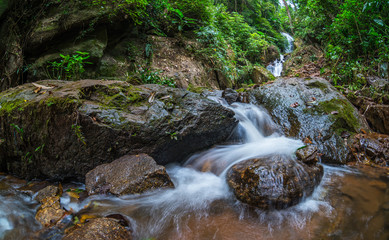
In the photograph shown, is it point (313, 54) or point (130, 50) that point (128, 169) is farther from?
point (313, 54)

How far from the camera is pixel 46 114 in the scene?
9.45 ft

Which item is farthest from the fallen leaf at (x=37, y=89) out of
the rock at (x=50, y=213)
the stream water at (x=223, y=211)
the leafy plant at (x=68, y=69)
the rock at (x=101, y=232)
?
the rock at (x=101, y=232)

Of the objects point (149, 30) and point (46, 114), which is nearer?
point (46, 114)

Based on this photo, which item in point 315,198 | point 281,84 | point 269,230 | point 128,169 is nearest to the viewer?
point 269,230

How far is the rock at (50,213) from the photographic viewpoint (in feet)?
6.77

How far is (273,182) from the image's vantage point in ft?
8.05

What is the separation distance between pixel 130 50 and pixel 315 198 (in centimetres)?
636

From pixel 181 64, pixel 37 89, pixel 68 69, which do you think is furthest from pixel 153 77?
pixel 37 89

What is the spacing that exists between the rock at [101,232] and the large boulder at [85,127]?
1253 mm

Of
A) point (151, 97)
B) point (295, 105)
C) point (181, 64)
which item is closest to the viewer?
point (151, 97)

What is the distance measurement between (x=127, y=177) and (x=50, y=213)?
91 cm

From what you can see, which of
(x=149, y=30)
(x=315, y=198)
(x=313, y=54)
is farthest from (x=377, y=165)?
(x=313, y=54)

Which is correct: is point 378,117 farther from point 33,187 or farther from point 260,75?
point 33,187

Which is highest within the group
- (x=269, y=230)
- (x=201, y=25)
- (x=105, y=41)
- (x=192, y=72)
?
(x=201, y=25)
